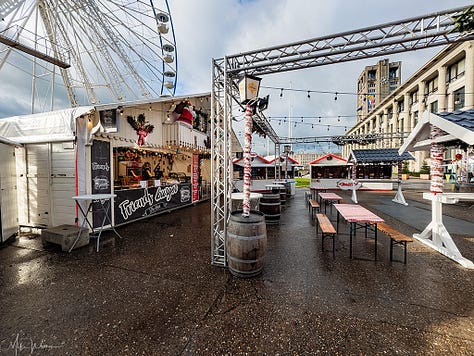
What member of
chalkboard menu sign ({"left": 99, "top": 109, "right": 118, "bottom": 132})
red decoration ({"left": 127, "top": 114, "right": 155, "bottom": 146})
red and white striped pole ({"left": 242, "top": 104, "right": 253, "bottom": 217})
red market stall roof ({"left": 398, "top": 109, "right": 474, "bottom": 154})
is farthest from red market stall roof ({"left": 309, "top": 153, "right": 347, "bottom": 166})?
chalkboard menu sign ({"left": 99, "top": 109, "right": 118, "bottom": 132})

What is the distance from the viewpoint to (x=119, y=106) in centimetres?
539

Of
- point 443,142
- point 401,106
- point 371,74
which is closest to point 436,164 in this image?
point 443,142

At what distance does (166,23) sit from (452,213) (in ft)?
51.3

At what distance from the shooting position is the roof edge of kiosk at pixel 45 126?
5.22 m

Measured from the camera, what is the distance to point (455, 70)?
2270 centimetres

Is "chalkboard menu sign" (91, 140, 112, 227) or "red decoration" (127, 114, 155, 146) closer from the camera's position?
"chalkboard menu sign" (91, 140, 112, 227)

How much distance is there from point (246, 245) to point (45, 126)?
6.72 m

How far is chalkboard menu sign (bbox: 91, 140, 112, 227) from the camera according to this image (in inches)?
220

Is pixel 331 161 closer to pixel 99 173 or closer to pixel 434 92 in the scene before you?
pixel 99 173

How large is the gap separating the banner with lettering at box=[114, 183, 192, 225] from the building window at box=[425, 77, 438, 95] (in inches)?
1410

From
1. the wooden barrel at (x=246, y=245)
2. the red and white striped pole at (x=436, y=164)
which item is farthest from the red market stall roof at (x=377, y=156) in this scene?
the wooden barrel at (x=246, y=245)

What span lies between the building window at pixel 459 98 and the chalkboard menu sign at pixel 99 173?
32187mm

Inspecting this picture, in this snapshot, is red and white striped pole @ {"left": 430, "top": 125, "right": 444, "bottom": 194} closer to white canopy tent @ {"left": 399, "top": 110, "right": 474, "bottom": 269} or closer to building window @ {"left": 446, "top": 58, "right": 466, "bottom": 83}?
white canopy tent @ {"left": 399, "top": 110, "right": 474, "bottom": 269}

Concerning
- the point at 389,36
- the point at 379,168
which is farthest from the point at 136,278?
the point at 379,168
